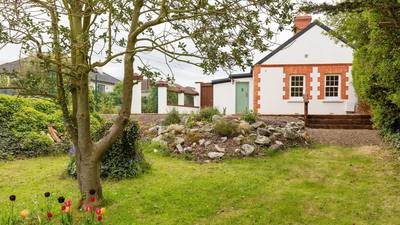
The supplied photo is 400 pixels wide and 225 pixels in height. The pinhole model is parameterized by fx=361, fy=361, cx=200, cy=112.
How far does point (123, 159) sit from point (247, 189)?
2928mm

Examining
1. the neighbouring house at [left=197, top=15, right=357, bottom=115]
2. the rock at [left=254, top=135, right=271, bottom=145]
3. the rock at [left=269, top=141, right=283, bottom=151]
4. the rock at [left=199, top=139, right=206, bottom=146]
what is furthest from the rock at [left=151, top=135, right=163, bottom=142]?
the neighbouring house at [left=197, top=15, right=357, bottom=115]

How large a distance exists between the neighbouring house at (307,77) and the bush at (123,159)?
12.5m

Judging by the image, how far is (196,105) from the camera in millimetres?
29594

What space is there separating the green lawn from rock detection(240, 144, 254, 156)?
1.35ft

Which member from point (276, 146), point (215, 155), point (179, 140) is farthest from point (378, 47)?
point (179, 140)

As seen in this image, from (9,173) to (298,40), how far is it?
15.3 meters

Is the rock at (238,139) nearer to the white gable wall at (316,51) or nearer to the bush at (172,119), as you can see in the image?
the bush at (172,119)

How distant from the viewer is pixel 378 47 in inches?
299

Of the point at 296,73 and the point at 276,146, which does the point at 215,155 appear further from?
the point at 296,73

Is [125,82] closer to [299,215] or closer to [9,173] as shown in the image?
[299,215]

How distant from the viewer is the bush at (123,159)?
26.5 feet

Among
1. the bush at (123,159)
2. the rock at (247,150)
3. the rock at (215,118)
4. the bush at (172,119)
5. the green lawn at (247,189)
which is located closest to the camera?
the green lawn at (247,189)

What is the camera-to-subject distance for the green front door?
22.2 metres

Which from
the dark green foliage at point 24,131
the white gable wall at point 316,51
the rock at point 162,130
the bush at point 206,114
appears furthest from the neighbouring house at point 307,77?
the dark green foliage at point 24,131
